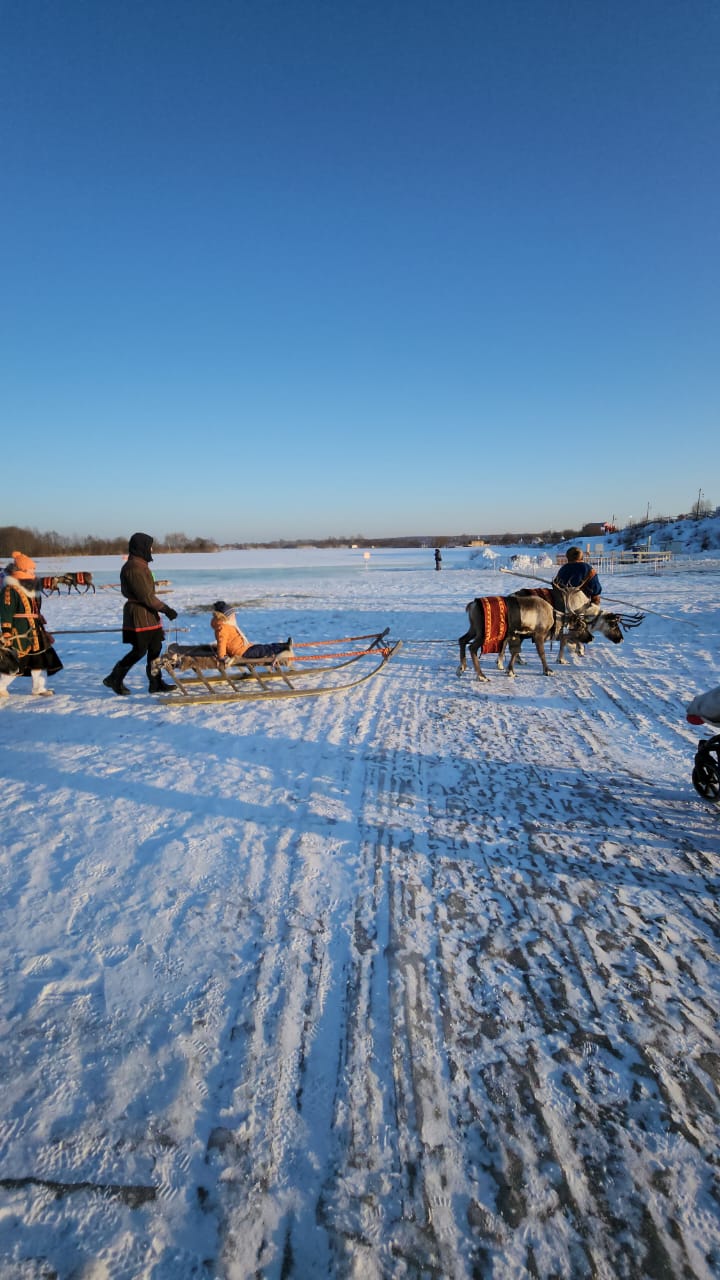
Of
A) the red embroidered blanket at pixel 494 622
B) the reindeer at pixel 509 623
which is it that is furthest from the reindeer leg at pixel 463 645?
the red embroidered blanket at pixel 494 622

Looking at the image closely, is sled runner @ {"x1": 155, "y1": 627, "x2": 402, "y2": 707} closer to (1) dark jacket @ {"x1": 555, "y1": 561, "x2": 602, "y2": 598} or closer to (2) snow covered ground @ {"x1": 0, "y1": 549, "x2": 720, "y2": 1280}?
(2) snow covered ground @ {"x1": 0, "y1": 549, "x2": 720, "y2": 1280}

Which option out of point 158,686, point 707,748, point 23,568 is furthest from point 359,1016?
point 23,568

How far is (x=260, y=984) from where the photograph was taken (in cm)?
227

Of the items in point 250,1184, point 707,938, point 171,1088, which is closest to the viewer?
point 250,1184

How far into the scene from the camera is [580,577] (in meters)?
8.32

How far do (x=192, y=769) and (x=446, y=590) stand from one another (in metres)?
15.0

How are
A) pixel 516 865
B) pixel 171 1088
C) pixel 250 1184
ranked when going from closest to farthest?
1. pixel 250 1184
2. pixel 171 1088
3. pixel 516 865

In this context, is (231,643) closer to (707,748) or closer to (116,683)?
(116,683)

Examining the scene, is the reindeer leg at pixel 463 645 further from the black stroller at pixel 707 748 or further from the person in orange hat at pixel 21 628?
the person in orange hat at pixel 21 628

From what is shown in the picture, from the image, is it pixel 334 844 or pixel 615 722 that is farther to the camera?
pixel 615 722

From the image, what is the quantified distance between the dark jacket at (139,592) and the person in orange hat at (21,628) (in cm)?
94

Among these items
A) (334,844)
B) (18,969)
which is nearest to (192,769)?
(334,844)

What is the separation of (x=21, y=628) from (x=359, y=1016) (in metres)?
5.71

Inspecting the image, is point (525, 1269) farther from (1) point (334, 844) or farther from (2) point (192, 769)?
(2) point (192, 769)
